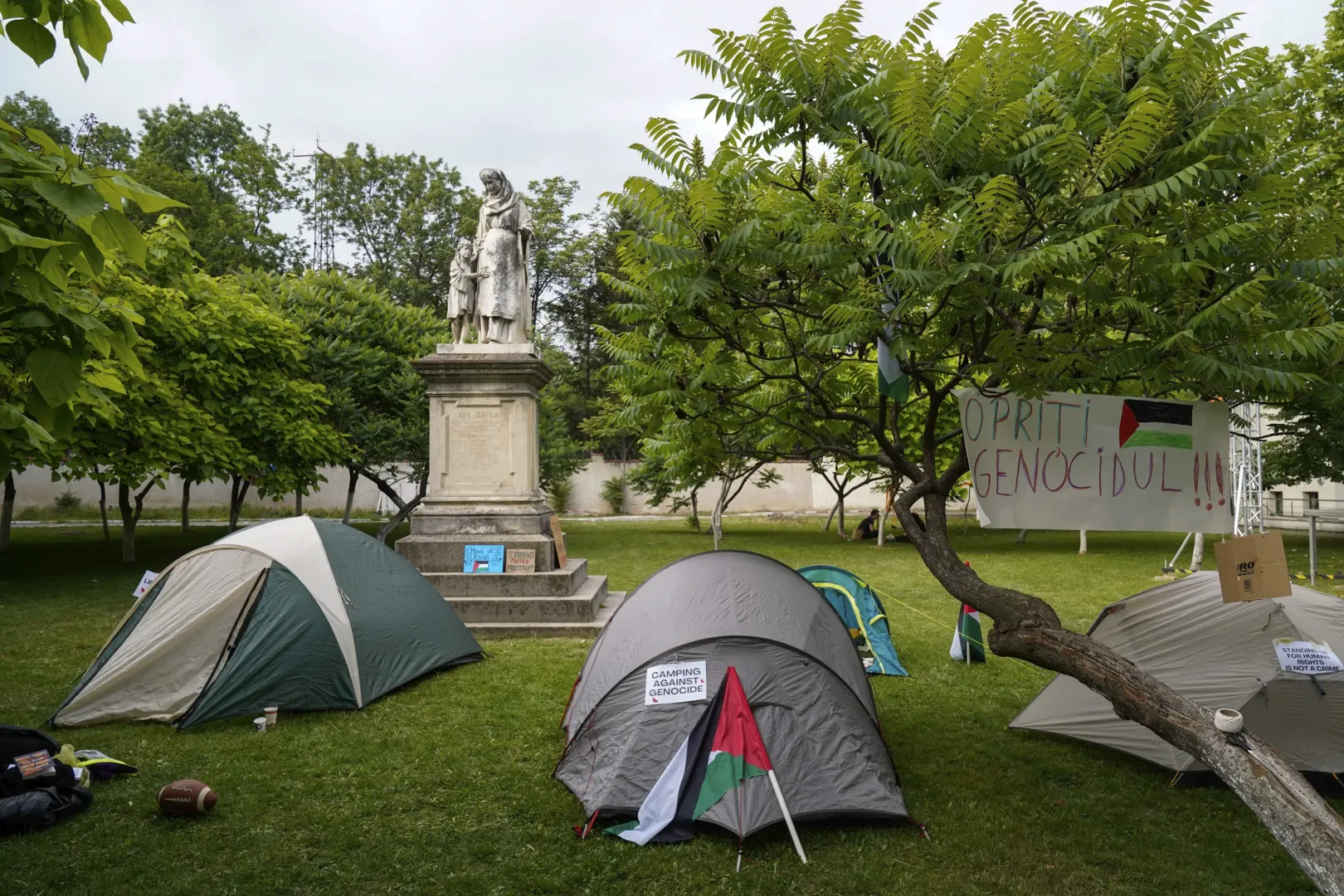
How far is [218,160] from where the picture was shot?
33.4 meters

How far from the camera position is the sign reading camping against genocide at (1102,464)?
14.8ft

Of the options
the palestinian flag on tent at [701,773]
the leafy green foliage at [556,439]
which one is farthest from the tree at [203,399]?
the palestinian flag on tent at [701,773]

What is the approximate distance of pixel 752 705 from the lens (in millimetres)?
5367

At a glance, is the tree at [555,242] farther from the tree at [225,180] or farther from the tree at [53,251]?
the tree at [53,251]

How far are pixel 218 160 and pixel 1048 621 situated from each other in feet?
120

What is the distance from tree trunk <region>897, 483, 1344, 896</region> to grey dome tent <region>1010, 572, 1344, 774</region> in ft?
6.29

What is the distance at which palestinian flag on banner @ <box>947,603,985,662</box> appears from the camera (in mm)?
9523

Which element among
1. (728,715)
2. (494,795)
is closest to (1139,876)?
(728,715)

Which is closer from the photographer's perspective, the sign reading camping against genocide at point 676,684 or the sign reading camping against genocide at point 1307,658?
the sign reading camping against genocide at point 676,684

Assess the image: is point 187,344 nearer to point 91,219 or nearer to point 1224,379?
point 91,219

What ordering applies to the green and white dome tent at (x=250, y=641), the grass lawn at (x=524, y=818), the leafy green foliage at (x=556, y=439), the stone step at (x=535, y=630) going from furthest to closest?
1. the leafy green foliage at (x=556, y=439)
2. the stone step at (x=535, y=630)
3. the green and white dome tent at (x=250, y=641)
4. the grass lawn at (x=524, y=818)

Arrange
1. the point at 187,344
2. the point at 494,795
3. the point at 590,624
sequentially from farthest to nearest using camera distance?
the point at 187,344 < the point at 590,624 < the point at 494,795

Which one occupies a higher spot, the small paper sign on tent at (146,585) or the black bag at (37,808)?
the small paper sign on tent at (146,585)

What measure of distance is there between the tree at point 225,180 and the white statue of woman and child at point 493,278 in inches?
764
